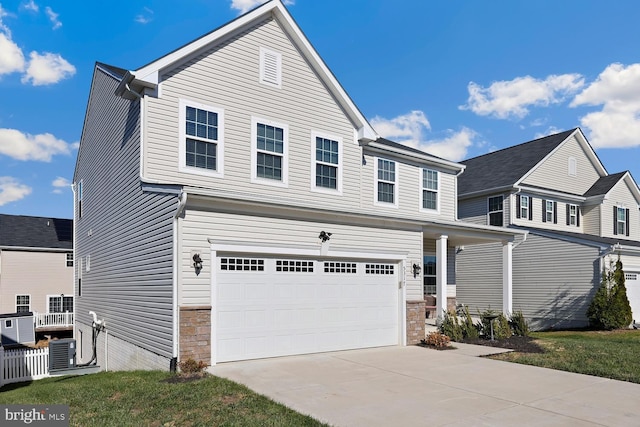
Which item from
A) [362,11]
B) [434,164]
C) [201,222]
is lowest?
[201,222]

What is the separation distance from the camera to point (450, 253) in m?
21.8

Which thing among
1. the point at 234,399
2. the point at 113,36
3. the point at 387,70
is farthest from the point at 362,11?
the point at 234,399

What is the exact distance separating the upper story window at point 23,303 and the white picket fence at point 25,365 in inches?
538

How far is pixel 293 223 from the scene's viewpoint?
11445 mm

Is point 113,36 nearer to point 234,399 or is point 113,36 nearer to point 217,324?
point 217,324

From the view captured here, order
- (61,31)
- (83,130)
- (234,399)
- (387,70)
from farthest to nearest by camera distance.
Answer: (387,70)
(83,130)
(61,31)
(234,399)

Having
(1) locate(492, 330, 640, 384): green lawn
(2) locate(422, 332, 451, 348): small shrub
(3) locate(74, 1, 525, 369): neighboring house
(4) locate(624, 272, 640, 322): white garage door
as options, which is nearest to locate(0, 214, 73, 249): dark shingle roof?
(3) locate(74, 1, 525, 369): neighboring house

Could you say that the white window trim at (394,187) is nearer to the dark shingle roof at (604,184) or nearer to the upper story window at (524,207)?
the upper story window at (524,207)

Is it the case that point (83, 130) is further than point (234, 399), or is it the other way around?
point (83, 130)

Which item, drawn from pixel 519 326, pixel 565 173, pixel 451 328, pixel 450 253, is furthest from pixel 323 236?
pixel 565 173

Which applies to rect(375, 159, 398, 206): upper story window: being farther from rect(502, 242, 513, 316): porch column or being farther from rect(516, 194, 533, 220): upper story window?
rect(516, 194, 533, 220): upper story window

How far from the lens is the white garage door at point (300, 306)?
10336 mm

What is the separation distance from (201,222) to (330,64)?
24.3ft

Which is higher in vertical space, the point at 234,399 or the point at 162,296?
the point at 162,296
